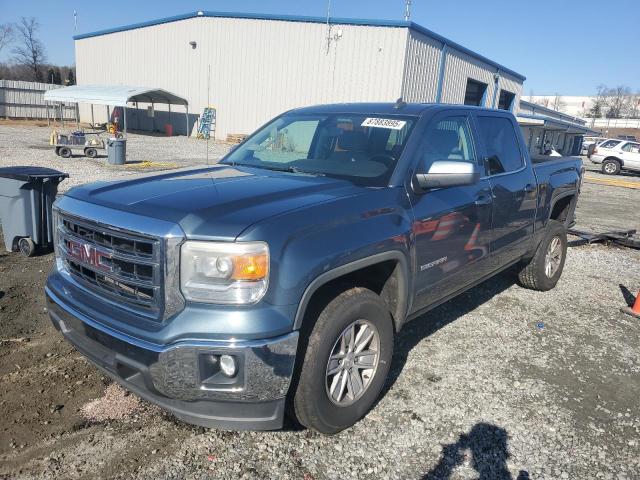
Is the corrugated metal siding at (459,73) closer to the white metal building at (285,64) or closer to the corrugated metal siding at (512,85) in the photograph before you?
the white metal building at (285,64)

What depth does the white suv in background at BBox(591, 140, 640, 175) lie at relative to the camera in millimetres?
26203

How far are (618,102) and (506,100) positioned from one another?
4142 inches

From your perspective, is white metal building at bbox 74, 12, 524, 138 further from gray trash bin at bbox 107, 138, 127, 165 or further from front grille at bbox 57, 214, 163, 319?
front grille at bbox 57, 214, 163, 319

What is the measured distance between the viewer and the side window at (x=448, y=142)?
140 inches

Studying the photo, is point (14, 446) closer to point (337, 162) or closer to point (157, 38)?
point (337, 162)

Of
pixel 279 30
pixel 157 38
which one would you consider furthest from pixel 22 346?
pixel 157 38

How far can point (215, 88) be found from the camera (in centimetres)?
3000

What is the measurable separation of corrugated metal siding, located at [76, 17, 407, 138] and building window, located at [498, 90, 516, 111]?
16.3 meters

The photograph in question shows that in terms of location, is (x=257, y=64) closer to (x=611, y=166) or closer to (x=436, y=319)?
(x=611, y=166)

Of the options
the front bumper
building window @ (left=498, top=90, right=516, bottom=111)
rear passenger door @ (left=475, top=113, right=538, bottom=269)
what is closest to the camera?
the front bumper

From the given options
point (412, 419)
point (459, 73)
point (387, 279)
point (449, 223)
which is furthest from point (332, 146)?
point (459, 73)

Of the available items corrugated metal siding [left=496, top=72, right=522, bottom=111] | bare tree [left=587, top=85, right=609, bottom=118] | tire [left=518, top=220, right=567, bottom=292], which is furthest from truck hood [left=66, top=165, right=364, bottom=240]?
bare tree [left=587, top=85, right=609, bottom=118]

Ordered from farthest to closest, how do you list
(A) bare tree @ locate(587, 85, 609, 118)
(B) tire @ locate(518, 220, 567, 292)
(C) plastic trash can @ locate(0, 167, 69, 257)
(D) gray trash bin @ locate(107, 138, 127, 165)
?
(A) bare tree @ locate(587, 85, 609, 118) → (D) gray trash bin @ locate(107, 138, 127, 165) → (C) plastic trash can @ locate(0, 167, 69, 257) → (B) tire @ locate(518, 220, 567, 292)

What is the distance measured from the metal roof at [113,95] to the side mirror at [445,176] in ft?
88.8
